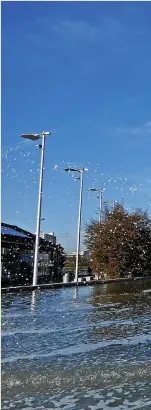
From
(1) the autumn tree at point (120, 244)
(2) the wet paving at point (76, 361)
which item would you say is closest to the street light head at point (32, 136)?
(2) the wet paving at point (76, 361)

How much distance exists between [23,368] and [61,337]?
2.16 meters

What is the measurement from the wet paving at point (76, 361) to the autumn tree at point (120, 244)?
77.3 ft

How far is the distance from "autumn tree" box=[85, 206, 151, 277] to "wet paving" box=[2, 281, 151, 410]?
23563 millimetres

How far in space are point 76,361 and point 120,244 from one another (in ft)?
94.0

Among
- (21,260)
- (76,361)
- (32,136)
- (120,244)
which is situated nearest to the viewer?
(76,361)

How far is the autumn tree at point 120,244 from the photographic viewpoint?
3469cm

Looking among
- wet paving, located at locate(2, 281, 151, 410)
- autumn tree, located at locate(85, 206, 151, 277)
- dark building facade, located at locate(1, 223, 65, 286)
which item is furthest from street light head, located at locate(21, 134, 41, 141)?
autumn tree, located at locate(85, 206, 151, 277)

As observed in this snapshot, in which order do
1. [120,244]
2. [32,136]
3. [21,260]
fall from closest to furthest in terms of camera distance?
[32,136], [21,260], [120,244]

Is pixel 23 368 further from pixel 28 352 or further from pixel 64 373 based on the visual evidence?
pixel 28 352

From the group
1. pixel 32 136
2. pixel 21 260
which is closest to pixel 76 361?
pixel 32 136

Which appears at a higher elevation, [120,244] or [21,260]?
[120,244]

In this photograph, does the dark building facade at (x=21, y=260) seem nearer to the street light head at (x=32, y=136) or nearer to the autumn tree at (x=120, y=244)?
the autumn tree at (x=120, y=244)

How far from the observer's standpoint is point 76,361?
20.3ft

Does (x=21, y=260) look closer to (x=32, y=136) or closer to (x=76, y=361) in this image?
(x=32, y=136)
